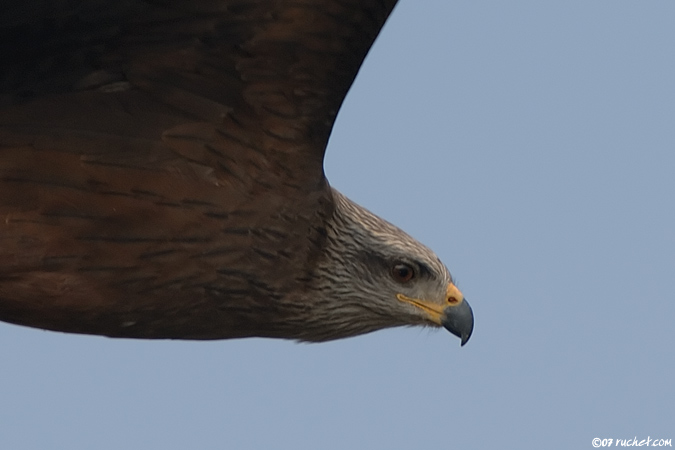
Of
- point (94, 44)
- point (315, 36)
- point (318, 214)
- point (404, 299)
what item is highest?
point (315, 36)

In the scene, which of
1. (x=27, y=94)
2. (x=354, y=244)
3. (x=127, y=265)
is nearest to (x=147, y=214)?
(x=127, y=265)

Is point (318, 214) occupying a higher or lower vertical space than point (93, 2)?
lower

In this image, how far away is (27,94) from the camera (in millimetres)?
7219

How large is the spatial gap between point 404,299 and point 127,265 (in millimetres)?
1938

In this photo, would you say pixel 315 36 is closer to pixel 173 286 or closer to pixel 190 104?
pixel 190 104

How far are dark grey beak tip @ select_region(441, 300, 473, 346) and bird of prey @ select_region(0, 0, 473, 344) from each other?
1.23 metres

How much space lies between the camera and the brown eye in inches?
330

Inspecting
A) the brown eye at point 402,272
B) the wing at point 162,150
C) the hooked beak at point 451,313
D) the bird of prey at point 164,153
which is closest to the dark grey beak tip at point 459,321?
the hooked beak at point 451,313

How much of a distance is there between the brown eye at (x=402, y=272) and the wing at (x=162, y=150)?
1.00m

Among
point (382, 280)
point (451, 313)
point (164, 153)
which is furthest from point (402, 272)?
point (164, 153)

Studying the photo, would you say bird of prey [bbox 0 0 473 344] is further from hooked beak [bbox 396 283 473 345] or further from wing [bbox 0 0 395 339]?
hooked beak [bbox 396 283 473 345]

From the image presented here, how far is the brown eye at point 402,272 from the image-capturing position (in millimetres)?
8379

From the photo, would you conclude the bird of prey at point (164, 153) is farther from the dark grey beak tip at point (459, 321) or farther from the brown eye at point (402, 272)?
the dark grey beak tip at point (459, 321)

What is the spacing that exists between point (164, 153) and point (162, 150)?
0.02 meters
